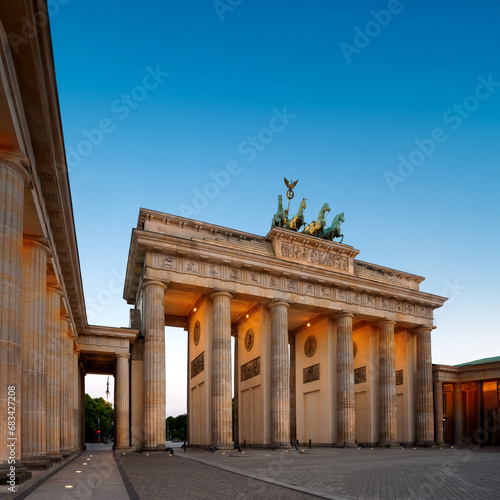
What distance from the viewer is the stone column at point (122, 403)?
3297 cm

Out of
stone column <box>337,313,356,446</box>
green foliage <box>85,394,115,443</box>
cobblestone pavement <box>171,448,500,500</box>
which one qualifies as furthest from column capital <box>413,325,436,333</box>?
green foliage <box>85,394,115,443</box>

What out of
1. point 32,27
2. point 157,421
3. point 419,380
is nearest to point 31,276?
point 32,27

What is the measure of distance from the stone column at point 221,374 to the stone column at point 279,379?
3791mm

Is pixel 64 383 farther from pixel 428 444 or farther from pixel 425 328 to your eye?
pixel 425 328

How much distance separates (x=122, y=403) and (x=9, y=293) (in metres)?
24.0

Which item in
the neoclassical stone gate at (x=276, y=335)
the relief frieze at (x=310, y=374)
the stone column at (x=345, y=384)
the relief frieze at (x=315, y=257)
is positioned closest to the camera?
the neoclassical stone gate at (x=276, y=335)

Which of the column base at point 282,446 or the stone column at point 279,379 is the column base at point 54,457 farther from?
the stone column at point 279,379

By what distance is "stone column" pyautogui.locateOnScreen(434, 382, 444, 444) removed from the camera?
45.8 metres

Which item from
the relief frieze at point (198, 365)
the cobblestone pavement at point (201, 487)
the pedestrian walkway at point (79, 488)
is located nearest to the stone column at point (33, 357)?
the pedestrian walkway at point (79, 488)

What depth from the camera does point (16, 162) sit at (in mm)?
12047

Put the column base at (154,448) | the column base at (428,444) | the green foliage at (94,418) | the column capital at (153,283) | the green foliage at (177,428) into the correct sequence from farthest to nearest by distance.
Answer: the green foliage at (177,428) < the green foliage at (94,418) < the column base at (428,444) < the column capital at (153,283) < the column base at (154,448)

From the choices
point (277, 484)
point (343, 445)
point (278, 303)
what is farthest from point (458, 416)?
point (277, 484)

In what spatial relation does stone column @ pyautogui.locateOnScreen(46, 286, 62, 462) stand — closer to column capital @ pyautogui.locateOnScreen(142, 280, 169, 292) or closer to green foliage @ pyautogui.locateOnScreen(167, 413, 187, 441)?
column capital @ pyautogui.locateOnScreen(142, 280, 169, 292)

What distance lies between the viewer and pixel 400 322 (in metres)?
45.0
